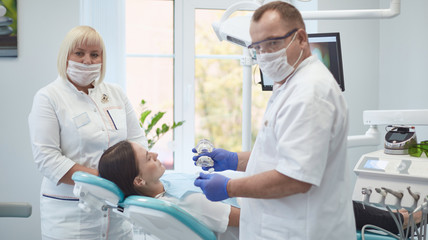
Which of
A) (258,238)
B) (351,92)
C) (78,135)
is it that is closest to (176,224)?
(258,238)

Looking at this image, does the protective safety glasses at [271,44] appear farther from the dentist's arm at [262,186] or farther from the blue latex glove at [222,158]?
the blue latex glove at [222,158]

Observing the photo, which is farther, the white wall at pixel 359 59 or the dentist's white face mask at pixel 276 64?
the white wall at pixel 359 59

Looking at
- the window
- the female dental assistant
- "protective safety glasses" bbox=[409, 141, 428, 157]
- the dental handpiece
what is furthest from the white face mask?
the window

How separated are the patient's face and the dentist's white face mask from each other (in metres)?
0.62

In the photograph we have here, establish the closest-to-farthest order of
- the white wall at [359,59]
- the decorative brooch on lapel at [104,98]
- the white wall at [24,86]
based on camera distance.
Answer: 1. the decorative brooch on lapel at [104,98]
2. the white wall at [24,86]
3. the white wall at [359,59]

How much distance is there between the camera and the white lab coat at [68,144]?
163 cm

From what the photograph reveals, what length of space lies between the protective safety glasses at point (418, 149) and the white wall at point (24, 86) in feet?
7.47

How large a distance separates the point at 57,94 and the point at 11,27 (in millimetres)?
1505

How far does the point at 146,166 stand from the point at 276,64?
678mm

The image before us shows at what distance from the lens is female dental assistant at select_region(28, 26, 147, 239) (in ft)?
5.37

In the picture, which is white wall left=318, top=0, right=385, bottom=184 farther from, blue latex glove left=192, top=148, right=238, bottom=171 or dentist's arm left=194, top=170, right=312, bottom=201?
dentist's arm left=194, top=170, right=312, bottom=201

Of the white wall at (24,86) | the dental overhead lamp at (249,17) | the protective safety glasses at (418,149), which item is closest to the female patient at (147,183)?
the dental overhead lamp at (249,17)

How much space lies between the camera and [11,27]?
9.61ft

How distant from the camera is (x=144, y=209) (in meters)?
1.34
